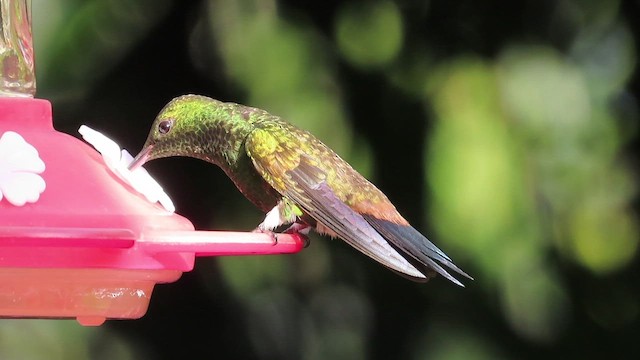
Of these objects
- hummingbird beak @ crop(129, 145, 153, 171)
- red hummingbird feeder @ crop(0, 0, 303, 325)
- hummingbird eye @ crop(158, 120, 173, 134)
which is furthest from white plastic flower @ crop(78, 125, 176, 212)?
hummingbird eye @ crop(158, 120, 173, 134)

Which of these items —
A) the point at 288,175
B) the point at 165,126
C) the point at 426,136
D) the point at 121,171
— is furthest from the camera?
the point at 426,136

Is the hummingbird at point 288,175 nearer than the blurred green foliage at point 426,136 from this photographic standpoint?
Yes

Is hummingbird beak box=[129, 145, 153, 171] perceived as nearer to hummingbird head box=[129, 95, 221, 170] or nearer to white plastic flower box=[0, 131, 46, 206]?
hummingbird head box=[129, 95, 221, 170]

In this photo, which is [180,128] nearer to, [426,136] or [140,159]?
[140,159]

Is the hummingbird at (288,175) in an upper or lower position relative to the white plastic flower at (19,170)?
lower

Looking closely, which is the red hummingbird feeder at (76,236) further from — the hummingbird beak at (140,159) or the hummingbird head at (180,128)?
the hummingbird head at (180,128)

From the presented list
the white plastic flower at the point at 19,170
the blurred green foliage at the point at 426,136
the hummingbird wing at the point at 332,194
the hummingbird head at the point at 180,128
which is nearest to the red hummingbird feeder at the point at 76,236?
the white plastic flower at the point at 19,170

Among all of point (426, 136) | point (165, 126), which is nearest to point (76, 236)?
point (165, 126)
